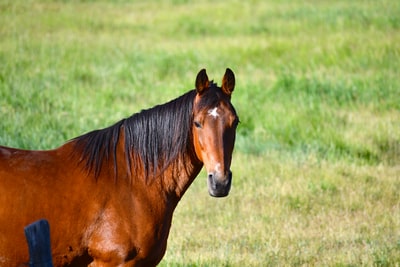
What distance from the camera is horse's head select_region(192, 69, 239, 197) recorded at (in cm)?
526

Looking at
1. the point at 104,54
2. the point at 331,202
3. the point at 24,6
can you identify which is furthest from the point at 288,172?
the point at 24,6

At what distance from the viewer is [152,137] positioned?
19.0ft

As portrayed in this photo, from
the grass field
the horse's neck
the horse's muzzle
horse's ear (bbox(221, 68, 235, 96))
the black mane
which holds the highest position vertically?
horse's ear (bbox(221, 68, 235, 96))

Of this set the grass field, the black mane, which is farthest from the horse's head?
the grass field

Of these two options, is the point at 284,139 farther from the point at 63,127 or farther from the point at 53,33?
the point at 53,33

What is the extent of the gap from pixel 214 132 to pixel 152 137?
587mm

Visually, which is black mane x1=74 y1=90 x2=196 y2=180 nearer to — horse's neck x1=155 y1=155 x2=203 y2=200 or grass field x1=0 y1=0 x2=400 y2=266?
horse's neck x1=155 y1=155 x2=203 y2=200

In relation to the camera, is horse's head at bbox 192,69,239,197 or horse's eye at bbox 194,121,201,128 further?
horse's eye at bbox 194,121,201,128

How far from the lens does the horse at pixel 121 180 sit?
5.30 meters

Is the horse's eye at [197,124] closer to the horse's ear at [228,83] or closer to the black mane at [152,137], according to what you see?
the black mane at [152,137]

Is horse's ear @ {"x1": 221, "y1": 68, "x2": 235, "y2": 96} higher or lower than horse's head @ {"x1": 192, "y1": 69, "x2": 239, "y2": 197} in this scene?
higher

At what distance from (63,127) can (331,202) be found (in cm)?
405

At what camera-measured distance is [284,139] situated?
39.7 feet

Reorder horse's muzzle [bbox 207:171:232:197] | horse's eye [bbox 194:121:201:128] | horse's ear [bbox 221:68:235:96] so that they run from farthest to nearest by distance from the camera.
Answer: horse's ear [bbox 221:68:235:96], horse's eye [bbox 194:121:201:128], horse's muzzle [bbox 207:171:232:197]
